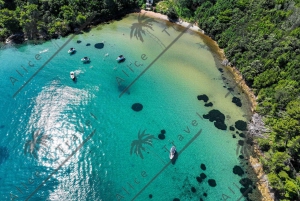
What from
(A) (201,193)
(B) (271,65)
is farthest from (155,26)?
(A) (201,193)

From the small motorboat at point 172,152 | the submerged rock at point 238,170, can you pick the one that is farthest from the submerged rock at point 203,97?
the submerged rock at point 238,170

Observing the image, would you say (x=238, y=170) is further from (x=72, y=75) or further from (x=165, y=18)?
(x=165, y=18)

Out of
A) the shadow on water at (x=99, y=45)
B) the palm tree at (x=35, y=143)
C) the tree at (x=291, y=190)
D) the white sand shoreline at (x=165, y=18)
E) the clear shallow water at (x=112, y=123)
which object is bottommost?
the palm tree at (x=35, y=143)

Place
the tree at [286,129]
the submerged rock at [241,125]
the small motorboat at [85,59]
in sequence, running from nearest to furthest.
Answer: the tree at [286,129], the submerged rock at [241,125], the small motorboat at [85,59]

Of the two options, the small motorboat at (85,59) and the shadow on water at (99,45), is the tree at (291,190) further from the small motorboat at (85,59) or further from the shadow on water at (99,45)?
the shadow on water at (99,45)

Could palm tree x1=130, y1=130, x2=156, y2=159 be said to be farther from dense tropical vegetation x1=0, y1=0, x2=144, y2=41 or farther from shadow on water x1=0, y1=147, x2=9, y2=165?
dense tropical vegetation x1=0, y1=0, x2=144, y2=41

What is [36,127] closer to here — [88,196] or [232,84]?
[88,196]

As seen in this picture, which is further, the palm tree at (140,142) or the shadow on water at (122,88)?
the shadow on water at (122,88)
